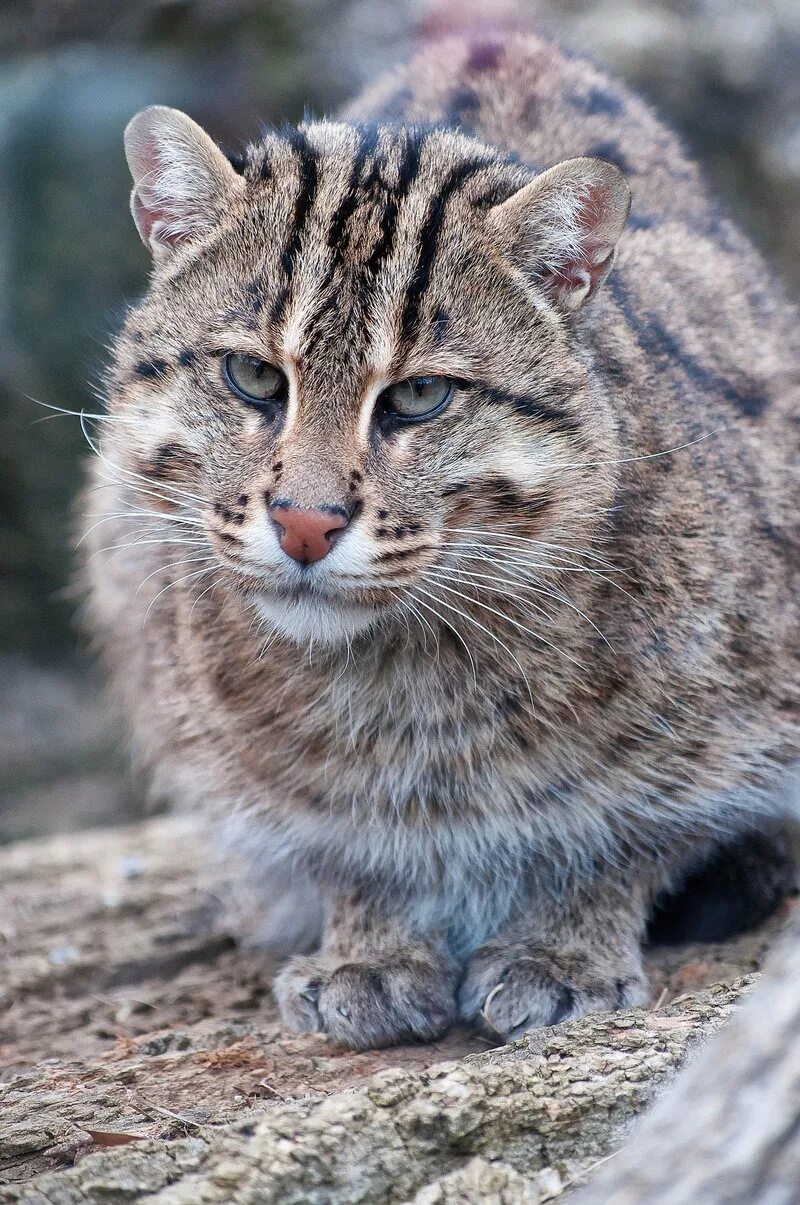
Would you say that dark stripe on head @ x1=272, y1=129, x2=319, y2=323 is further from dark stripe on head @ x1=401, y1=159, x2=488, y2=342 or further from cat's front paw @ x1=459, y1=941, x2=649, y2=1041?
cat's front paw @ x1=459, y1=941, x2=649, y2=1041

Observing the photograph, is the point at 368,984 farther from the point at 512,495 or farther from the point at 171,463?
the point at 171,463

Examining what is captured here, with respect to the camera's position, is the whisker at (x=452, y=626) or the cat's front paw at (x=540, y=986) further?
the cat's front paw at (x=540, y=986)

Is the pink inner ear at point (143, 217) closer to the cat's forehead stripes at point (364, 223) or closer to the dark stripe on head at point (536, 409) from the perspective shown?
the cat's forehead stripes at point (364, 223)

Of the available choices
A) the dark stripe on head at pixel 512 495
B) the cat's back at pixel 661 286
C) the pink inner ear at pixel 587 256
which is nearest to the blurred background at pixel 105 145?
the cat's back at pixel 661 286

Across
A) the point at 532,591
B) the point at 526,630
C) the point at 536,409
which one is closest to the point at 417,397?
the point at 536,409

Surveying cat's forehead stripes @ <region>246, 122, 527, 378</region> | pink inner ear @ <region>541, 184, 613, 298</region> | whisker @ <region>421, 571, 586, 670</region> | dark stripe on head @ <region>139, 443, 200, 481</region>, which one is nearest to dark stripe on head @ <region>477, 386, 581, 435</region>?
cat's forehead stripes @ <region>246, 122, 527, 378</region>

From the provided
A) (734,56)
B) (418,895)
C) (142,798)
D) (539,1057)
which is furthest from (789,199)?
(539,1057)
